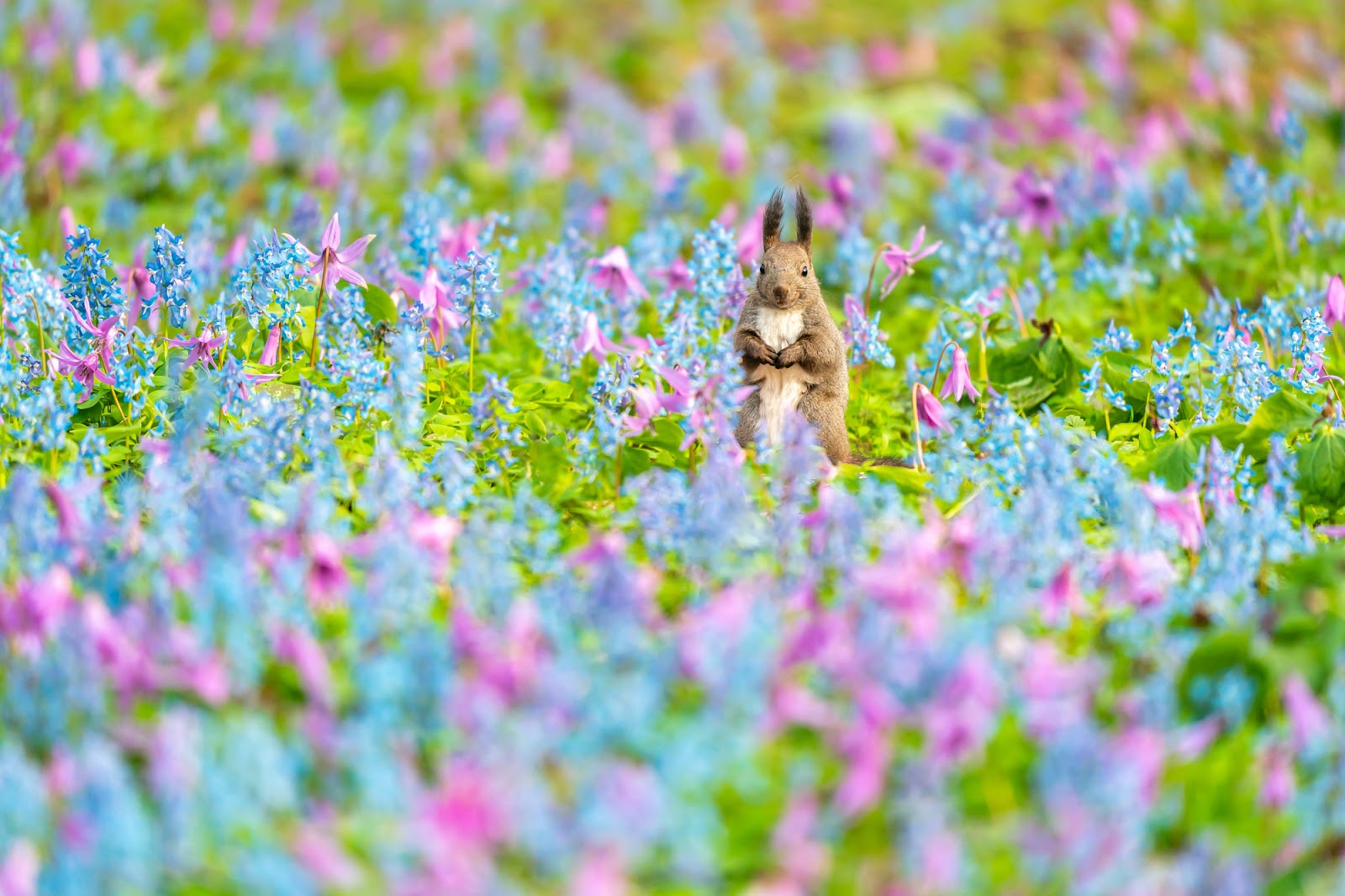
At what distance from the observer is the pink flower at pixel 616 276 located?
487 cm

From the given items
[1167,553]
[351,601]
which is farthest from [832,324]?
[351,601]

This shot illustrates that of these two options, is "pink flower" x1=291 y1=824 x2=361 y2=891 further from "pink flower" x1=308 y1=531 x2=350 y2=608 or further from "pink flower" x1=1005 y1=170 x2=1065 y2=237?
"pink flower" x1=1005 y1=170 x2=1065 y2=237

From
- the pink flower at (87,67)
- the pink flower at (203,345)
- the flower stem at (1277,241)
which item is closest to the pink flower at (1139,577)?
the pink flower at (203,345)

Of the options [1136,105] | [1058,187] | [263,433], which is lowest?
[263,433]

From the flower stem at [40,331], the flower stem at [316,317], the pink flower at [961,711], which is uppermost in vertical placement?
the flower stem at [316,317]

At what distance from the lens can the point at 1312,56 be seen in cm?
1102

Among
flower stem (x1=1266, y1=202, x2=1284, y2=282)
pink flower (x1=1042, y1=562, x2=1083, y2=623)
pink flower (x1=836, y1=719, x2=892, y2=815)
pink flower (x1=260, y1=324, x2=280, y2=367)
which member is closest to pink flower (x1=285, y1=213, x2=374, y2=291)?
pink flower (x1=260, y1=324, x2=280, y2=367)

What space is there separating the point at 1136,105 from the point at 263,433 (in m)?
8.18

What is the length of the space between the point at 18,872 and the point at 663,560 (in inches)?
67.9

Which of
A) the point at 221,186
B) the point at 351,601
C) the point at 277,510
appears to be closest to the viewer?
the point at 351,601

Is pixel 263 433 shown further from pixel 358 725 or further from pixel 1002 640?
pixel 1002 640

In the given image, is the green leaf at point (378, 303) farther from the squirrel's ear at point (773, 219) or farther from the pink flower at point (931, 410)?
the pink flower at point (931, 410)

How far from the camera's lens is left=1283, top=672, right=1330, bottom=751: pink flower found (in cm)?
291

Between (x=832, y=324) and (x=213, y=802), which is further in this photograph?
(x=832, y=324)
